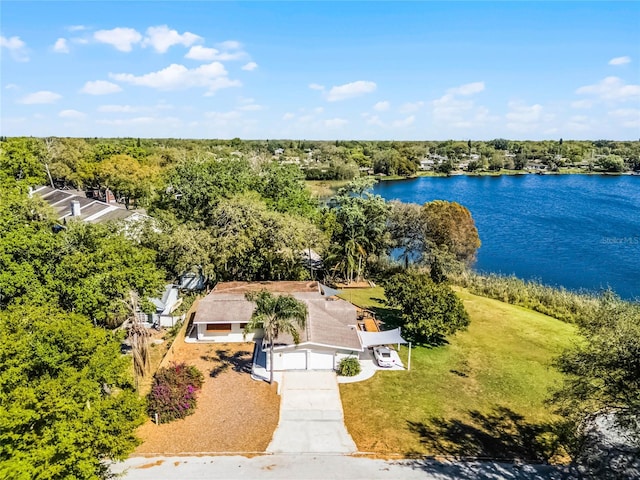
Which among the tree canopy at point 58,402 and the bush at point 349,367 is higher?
the tree canopy at point 58,402

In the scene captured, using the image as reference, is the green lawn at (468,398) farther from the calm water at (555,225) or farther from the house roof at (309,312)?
the calm water at (555,225)

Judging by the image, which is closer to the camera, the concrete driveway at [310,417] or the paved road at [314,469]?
the paved road at [314,469]

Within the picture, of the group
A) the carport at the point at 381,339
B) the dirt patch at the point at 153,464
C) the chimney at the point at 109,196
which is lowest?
the dirt patch at the point at 153,464

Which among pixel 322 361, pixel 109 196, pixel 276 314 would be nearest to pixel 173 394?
pixel 276 314

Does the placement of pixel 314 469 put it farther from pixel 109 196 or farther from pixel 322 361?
pixel 109 196

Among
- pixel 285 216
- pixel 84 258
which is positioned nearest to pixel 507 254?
pixel 285 216

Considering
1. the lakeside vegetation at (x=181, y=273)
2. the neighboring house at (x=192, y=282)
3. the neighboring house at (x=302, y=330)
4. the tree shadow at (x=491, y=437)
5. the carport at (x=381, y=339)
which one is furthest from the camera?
the neighboring house at (x=192, y=282)

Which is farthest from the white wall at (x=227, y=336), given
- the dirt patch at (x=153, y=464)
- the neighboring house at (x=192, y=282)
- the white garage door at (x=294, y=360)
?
the dirt patch at (x=153, y=464)

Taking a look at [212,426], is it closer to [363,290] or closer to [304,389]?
[304,389]
